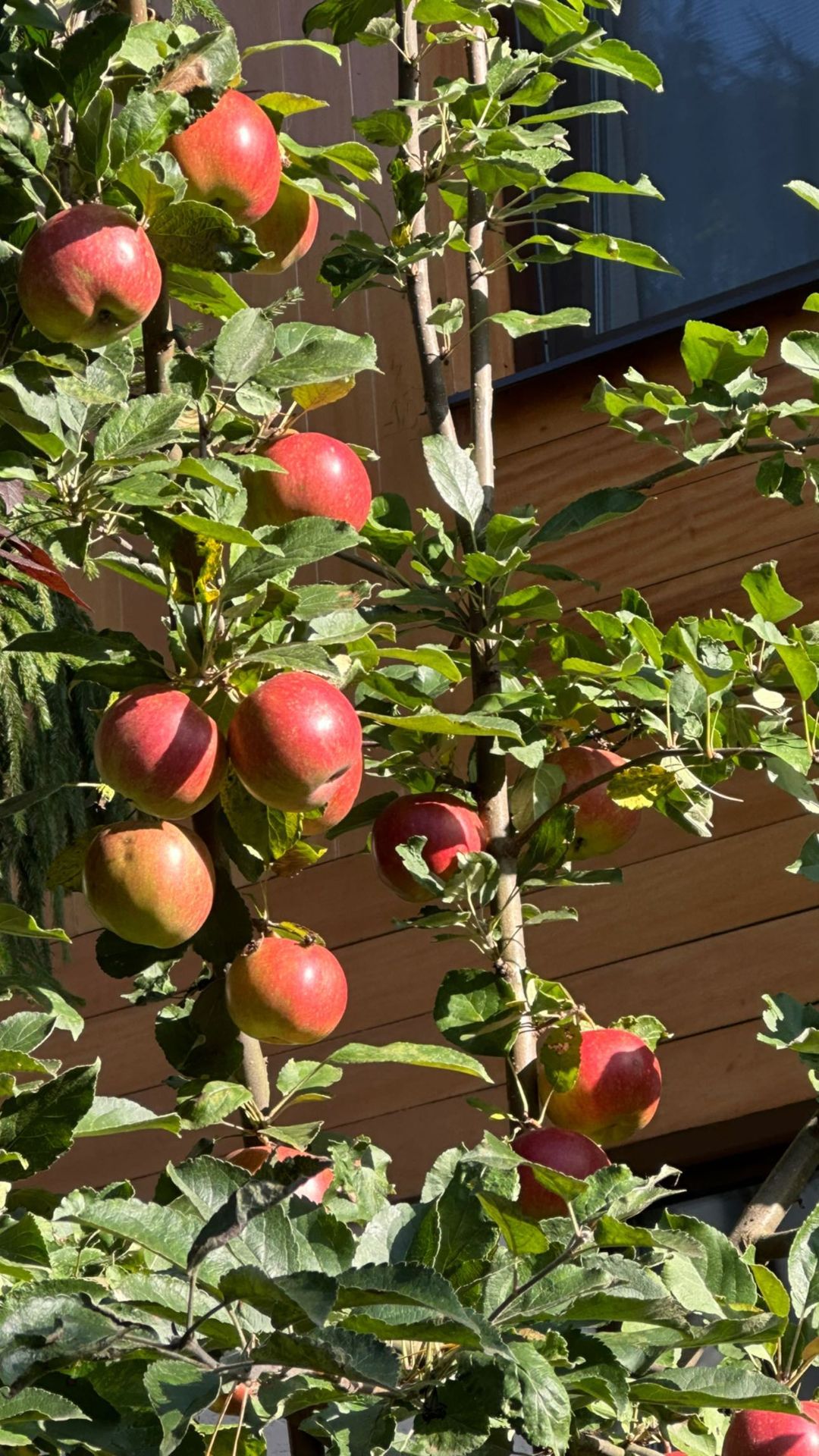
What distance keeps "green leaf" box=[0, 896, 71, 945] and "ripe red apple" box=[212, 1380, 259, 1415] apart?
0.31m

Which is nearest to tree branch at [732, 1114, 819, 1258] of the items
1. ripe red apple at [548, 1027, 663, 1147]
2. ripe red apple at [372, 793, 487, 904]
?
ripe red apple at [548, 1027, 663, 1147]

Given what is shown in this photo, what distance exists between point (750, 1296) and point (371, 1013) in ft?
5.99

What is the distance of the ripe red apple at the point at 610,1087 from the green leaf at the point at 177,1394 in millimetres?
635

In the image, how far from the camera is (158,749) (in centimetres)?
111

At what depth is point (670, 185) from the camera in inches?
118

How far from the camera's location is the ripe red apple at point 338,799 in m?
1.21

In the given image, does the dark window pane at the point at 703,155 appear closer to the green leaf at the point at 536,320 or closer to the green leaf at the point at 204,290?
the green leaf at the point at 536,320

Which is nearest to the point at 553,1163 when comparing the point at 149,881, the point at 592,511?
the point at 149,881

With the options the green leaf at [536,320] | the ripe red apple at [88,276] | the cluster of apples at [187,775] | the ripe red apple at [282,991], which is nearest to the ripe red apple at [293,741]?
the cluster of apples at [187,775]

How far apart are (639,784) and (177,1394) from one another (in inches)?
28.7

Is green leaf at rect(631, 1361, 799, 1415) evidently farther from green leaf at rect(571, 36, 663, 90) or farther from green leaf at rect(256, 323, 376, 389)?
green leaf at rect(571, 36, 663, 90)

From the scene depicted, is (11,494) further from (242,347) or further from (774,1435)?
(774,1435)

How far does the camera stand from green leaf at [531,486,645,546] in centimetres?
150

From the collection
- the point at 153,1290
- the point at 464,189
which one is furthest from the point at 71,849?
the point at 464,189
